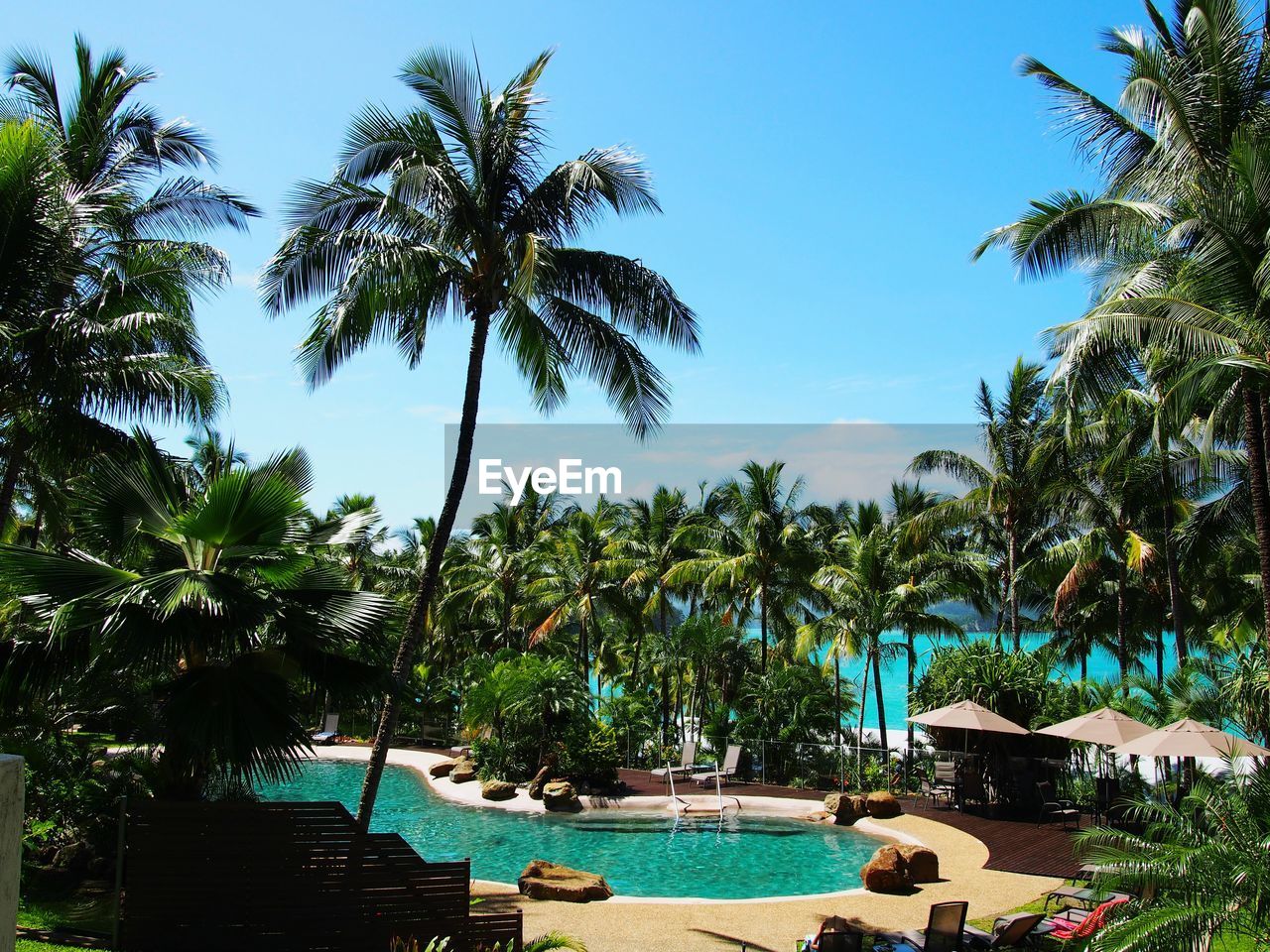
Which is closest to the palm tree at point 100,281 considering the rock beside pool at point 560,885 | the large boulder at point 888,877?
the rock beside pool at point 560,885

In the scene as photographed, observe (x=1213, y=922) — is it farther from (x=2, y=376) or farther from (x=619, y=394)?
(x=2, y=376)

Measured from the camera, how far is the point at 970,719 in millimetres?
17875

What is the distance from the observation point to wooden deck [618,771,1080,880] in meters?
14.3

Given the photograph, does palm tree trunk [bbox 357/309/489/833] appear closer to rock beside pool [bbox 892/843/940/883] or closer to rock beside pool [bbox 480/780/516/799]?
rock beside pool [bbox 892/843/940/883]

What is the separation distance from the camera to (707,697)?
34094mm

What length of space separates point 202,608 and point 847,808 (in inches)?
582

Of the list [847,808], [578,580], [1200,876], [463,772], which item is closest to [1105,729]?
[847,808]

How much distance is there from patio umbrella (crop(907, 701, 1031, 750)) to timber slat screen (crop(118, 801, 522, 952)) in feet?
37.6

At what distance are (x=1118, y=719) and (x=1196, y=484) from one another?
14.4m

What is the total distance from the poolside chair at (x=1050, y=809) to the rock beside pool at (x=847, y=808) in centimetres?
331

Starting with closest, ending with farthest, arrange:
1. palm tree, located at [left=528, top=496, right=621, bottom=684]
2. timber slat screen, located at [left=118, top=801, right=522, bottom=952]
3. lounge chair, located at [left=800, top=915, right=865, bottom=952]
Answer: timber slat screen, located at [left=118, top=801, right=522, bottom=952]
lounge chair, located at [left=800, top=915, right=865, bottom=952]
palm tree, located at [left=528, top=496, right=621, bottom=684]

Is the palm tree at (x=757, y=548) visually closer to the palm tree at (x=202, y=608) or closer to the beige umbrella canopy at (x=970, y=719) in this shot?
the beige umbrella canopy at (x=970, y=719)

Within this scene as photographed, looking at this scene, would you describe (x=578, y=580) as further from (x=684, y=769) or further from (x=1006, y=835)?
(x=1006, y=835)

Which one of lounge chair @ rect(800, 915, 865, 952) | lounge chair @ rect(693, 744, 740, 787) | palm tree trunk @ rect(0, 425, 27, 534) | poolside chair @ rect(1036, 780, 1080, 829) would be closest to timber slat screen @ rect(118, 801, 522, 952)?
lounge chair @ rect(800, 915, 865, 952)
